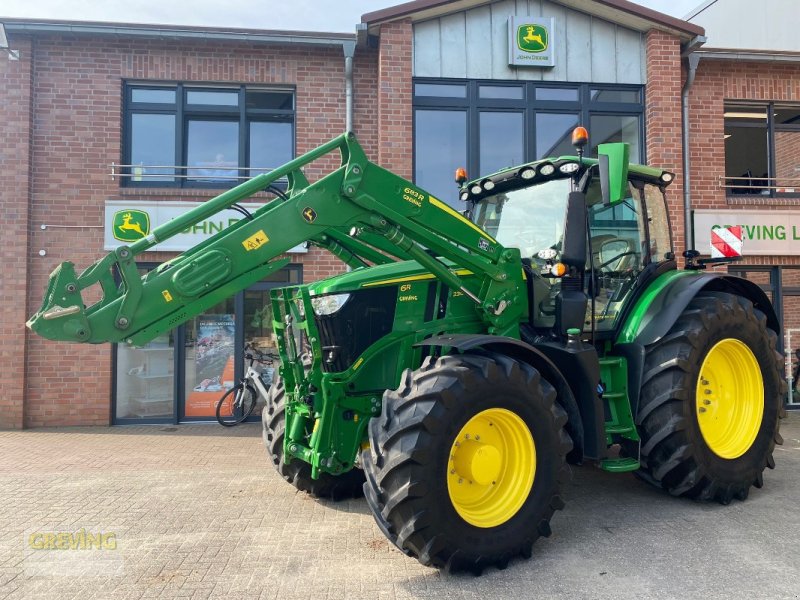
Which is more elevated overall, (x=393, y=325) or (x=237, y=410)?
(x=393, y=325)

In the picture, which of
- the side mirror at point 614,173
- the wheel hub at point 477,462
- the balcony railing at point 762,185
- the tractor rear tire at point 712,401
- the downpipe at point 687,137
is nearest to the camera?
the wheel hub at point 477,462

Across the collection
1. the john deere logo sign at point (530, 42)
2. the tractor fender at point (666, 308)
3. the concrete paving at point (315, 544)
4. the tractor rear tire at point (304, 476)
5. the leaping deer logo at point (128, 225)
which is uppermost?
the john deere logo sign at point (530, 42)

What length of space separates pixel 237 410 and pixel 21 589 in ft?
17.7

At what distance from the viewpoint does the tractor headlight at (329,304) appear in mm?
4195

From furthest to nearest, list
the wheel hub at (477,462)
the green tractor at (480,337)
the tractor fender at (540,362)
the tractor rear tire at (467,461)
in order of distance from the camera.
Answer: the tractor fender at (540,362) < the wheel hub at (477,462) < the green tractor at (480,337) < the tractor rear tire at (467,461)

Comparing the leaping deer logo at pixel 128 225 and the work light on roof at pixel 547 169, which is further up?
the leaping deer logo at pixel 128 225

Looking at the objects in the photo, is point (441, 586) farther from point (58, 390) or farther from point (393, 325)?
point (58, 390)

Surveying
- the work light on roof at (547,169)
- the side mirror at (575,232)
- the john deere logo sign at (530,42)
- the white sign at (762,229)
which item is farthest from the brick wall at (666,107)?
the side mirror at (575,232)

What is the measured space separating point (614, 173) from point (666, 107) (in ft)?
19.9

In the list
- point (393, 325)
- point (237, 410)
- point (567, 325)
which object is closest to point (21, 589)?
point (393, 325)

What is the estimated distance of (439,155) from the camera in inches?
359

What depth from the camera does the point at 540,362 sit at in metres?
3.95

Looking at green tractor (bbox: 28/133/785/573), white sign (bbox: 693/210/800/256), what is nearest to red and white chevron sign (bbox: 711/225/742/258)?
white sign (bbox: 693/210/800/256)

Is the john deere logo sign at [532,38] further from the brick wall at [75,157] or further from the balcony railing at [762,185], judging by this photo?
the balcony railing at [762,185]
